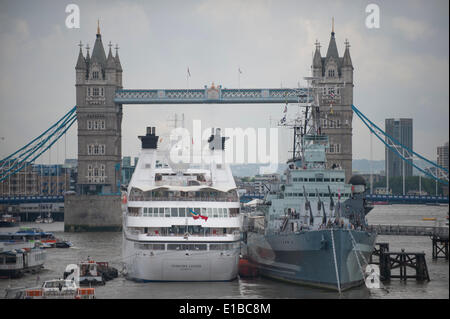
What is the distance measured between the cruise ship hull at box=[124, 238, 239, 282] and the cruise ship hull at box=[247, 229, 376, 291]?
307 centimetres

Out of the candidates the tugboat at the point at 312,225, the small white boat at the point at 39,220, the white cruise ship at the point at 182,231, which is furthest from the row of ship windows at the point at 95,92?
the white cruise ship at the point at 182,231

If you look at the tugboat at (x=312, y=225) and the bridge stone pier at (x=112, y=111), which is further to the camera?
the bridge stone pier at (x=112, y=111)

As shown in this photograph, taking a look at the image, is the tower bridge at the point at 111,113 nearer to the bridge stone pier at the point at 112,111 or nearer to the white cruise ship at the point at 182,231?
the bridge stone pier at the point at 112,111

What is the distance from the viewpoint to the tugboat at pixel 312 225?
127 ft

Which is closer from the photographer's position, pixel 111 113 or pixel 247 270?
pixel 247 270

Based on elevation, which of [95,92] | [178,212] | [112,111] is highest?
[95,92]

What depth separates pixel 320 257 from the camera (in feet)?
128

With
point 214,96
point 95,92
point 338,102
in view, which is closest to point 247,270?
point 214,96

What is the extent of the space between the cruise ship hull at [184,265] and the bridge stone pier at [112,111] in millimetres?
48966

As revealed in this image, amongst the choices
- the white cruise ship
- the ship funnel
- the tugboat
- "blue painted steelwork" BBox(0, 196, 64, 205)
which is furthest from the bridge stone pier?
the white cruise ship

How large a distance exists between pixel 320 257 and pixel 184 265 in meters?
6.73

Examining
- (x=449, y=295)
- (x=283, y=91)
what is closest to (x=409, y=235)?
(x=283, y=91)

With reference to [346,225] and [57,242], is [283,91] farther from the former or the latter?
[346,225]

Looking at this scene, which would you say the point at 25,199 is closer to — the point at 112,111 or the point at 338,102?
the point at 112,111
